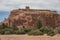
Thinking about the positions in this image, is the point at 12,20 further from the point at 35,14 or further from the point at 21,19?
the point at 35,14

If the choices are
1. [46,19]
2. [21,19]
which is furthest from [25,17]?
[46,19]

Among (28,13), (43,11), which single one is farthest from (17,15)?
(43,11)

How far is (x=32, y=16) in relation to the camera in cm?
12269

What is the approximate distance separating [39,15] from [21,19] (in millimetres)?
10229

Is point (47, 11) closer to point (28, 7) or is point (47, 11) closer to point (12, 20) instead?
point (28, 7)

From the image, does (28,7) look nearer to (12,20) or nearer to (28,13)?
(28,13)

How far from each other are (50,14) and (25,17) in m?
14.1

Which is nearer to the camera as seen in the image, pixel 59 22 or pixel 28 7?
pixel 59 22

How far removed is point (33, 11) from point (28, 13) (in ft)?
16.4

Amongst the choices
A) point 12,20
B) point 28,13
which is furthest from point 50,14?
point 12,20

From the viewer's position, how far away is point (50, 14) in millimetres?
124750

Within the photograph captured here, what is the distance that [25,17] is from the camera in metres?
123

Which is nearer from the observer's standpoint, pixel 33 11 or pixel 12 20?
pixel 12 20

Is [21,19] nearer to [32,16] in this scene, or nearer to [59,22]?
[32,16]
